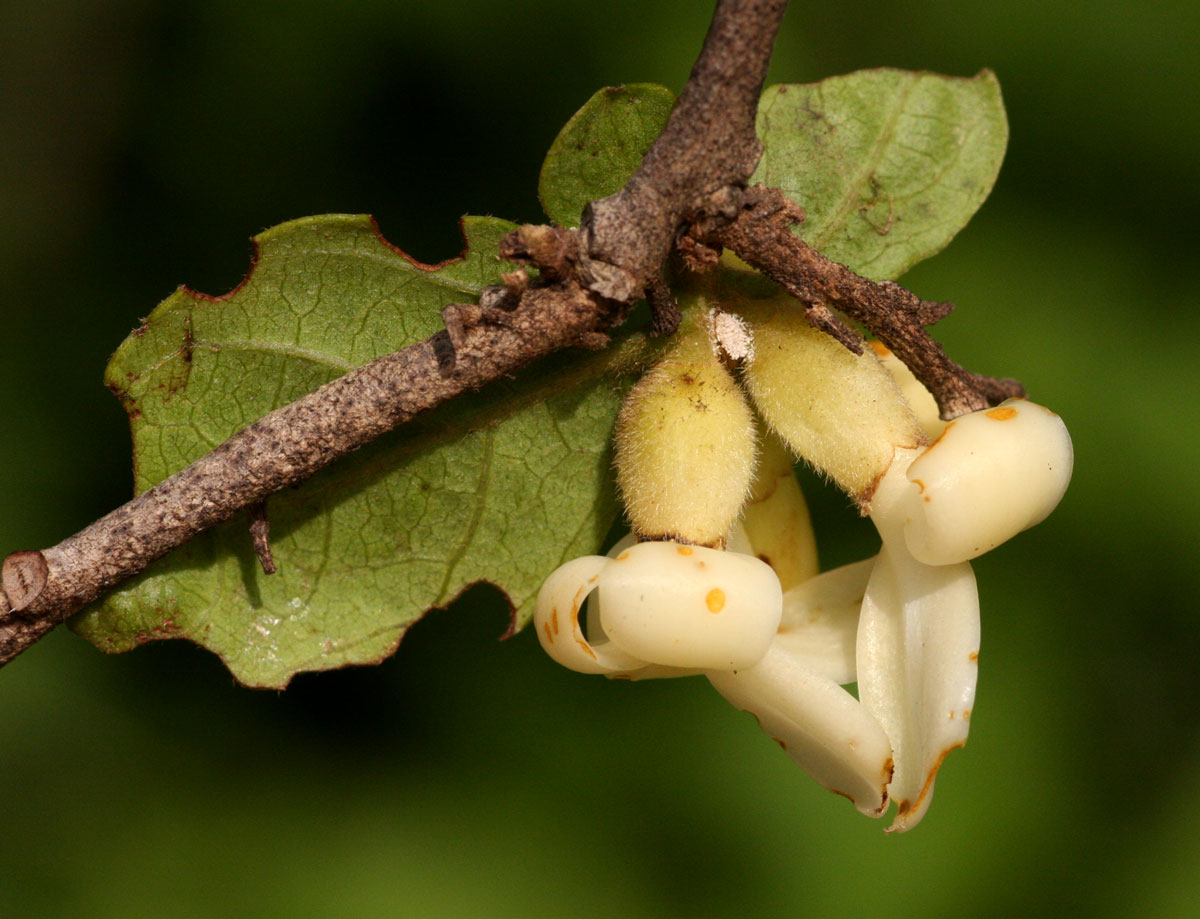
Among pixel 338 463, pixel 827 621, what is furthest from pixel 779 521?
pixel 338 463

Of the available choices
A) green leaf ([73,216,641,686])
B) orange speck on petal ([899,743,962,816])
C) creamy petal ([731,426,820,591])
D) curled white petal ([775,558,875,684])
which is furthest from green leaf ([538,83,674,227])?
orange speck on petal ([899,743,962,816])

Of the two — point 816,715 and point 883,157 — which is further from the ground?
point 883,157

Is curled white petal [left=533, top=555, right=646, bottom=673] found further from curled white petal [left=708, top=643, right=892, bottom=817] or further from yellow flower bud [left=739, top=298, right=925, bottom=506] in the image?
yellow flower bud [left=739, top=298, right=925, bottom=506]

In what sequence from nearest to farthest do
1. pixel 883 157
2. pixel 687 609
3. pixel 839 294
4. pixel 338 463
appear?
1. pixel 687 609
2. pixel 839 294
3. pixel 338 463
4. pixel 883 157

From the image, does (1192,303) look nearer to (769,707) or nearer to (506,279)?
(769,707)

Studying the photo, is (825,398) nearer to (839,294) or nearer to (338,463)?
(839,294)

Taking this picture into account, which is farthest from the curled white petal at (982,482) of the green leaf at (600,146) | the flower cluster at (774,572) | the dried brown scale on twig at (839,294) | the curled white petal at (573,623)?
the green leaf at (600,146)
